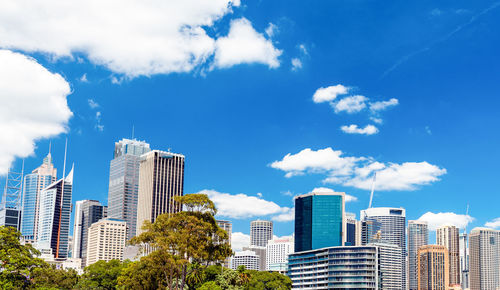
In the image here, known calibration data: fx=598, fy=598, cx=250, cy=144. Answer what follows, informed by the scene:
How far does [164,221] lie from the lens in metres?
66.1

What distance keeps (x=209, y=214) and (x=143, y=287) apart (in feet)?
50.8

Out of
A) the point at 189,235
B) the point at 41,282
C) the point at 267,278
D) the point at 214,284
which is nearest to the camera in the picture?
the point at 189,235

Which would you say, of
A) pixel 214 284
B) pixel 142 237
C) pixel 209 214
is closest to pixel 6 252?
pixel 142 237

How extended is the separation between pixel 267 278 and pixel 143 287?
6411 centimetres

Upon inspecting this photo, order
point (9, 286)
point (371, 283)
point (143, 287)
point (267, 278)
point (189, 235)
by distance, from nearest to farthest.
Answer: point (9, 286), point (189, 235), point (143, 287), point (267, 278), point (371, 283)

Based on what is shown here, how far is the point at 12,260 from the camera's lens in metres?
48.9

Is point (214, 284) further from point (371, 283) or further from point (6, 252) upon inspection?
point (371, 283)

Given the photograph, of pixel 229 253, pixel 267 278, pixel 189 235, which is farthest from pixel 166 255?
pixel 267 278

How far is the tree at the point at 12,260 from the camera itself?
4878 centimetres

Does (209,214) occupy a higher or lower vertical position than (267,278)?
higher

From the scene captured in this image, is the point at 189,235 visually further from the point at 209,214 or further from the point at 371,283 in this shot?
the point at 371,283

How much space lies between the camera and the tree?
48781mm

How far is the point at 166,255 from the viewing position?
210ft

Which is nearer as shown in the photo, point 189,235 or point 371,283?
point 189,235
